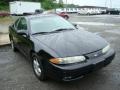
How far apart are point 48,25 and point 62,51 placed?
1590 mm

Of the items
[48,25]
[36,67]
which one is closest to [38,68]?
[36,67]

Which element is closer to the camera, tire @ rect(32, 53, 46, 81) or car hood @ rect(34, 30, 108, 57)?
car hood @ rect(34, 30, 108, 57)

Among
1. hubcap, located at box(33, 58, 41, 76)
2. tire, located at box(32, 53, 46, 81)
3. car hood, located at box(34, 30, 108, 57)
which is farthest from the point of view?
hubcap, located at box(33, 58, 41, 76)

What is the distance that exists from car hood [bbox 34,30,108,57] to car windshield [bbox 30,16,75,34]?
294mm

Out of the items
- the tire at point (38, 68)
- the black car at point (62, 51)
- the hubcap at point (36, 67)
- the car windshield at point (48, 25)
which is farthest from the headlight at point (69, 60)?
the car windshield at point (48, 25)

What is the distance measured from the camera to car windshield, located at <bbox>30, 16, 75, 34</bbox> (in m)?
5.01

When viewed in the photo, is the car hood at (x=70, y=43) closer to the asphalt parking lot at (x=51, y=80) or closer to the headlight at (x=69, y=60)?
the headlight at (x=69, y=60)

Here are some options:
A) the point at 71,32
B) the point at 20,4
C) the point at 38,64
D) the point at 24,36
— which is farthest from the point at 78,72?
the point at 20,4

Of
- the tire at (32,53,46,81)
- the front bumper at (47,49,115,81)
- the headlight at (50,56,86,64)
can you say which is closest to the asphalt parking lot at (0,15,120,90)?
the tire at (32,53,46,81)

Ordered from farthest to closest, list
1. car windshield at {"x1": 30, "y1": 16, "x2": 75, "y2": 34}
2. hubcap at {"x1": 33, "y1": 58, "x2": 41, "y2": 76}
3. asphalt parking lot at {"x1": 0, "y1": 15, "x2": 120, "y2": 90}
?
car windshield at {"x1": 30, "y1": 16, "x2": 75, "y2": 34}
hubcap at {"x1": 33, "y1": 58, "x2": 41, "y2": 76}
asphalt parking lot at {"x1": 0, "y1": 15, "x2": 120, "y2": 90}

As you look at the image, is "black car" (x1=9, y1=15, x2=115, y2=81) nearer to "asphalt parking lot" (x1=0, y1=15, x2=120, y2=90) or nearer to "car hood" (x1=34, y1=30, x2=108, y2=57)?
"car hood" (x1=34, y1=30, x2=108, y2=57)

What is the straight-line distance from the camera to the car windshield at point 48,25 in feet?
16.4

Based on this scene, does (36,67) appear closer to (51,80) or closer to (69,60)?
(51,80)

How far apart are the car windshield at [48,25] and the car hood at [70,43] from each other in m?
0.29
